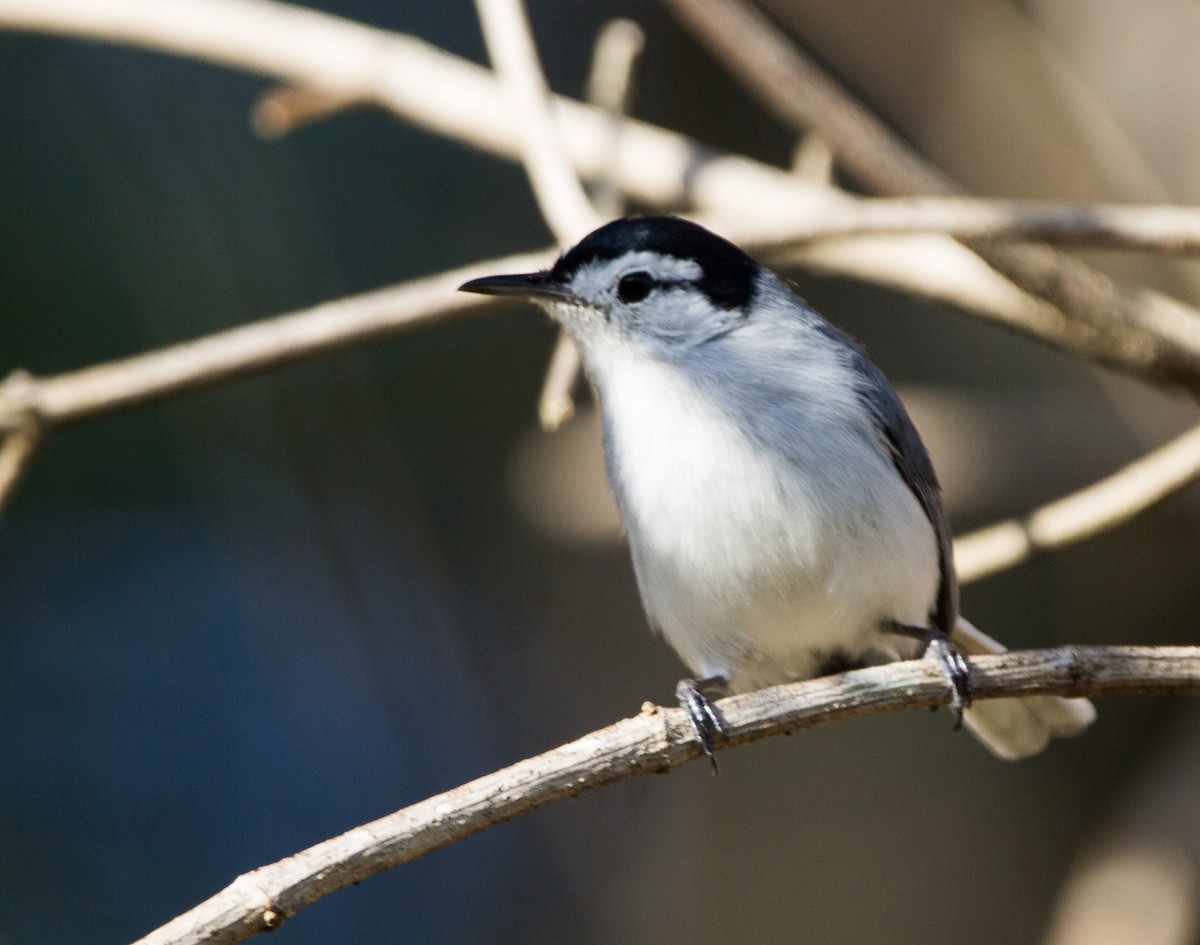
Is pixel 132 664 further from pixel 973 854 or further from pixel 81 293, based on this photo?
pixel 973 854

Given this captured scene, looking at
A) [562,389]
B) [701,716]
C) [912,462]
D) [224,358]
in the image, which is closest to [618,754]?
[701,716]

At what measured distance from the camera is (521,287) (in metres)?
2.46

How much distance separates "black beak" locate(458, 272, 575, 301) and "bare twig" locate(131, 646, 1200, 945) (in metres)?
0.92

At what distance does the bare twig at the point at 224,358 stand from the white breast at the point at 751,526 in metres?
0.44

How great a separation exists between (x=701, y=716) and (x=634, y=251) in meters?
0.90

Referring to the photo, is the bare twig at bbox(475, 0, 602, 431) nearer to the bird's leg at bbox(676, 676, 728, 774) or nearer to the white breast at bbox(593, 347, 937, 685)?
the white breast at bbox(593, 347, 937, 685)

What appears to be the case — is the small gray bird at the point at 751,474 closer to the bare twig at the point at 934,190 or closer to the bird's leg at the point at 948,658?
the bird's leg at the point at 948,658

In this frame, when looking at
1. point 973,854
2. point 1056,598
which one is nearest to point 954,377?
point 1056,598

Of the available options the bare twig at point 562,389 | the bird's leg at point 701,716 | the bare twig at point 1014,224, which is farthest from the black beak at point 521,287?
the bird's leg at point 701,716

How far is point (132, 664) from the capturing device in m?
5.20

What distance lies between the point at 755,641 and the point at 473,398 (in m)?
2.50

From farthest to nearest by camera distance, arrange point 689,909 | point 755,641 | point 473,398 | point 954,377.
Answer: point 473,398 → point 954,377 → point 689,909 → point 755,641

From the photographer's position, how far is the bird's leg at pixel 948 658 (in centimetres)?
194

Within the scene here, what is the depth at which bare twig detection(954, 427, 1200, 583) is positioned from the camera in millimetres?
2678
